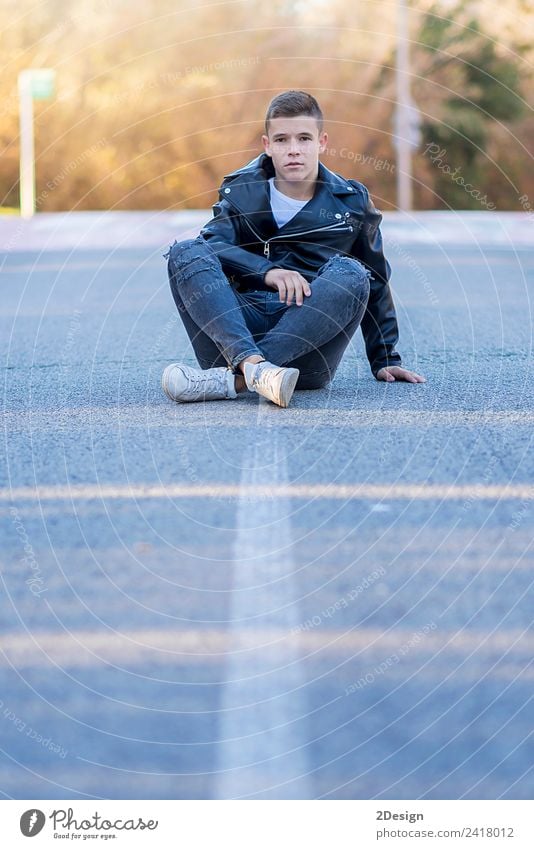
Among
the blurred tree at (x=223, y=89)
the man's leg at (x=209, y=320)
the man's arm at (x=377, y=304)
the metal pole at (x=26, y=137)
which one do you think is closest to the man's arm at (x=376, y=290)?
the man's arm at (x=377, y=304)

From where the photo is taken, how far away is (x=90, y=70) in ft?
97.0

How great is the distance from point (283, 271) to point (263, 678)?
2.42m

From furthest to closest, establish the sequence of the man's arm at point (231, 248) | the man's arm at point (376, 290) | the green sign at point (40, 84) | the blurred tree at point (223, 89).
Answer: the blurred tree at point (223, 89) < the green sign at point (40, 84) < the man's arm at point (376, 290) < the man's arm at point (231, 248)

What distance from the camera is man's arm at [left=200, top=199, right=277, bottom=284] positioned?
15.2 feet

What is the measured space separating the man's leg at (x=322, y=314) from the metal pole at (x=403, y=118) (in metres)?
22.3

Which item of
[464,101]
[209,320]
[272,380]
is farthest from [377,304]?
[464,101]

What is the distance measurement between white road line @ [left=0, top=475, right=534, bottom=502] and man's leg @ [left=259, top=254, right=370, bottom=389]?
1150 millimetres

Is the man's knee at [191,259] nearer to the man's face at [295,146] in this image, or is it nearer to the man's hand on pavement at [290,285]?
the man's hand on pavement at [290,285]

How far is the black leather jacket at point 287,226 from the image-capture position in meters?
4.76

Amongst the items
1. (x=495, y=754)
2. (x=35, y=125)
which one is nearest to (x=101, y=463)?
(x=495, y=754)

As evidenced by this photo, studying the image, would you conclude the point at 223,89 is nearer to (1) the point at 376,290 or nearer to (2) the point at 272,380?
(1) the point at 376,290

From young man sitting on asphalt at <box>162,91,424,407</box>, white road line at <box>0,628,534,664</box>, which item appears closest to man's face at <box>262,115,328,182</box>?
young man sitting on asphalt at <box>162,91,424,407</box>

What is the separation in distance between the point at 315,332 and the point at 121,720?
260 cm
